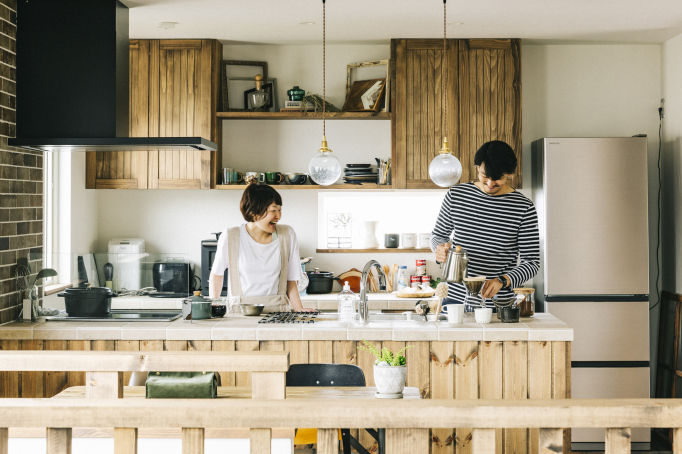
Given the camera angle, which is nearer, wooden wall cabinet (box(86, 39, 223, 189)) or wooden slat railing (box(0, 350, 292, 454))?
wooden slat railing (box(0, 350, 292, 454))

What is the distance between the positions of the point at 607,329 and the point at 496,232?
5.33ft

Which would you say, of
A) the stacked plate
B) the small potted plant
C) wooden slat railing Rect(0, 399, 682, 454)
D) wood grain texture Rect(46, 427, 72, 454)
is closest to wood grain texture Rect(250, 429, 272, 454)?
wooden slat railing Rect(0, 399, 682, 454)

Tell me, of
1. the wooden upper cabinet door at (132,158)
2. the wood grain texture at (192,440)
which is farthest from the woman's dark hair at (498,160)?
the wooden upper cabinet door at (132,158)

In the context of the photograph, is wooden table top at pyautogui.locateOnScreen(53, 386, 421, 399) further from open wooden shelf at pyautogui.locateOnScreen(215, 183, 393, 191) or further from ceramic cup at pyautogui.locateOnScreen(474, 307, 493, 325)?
open wooden shelf at pyautogui.locateOnScreen(215, 183, 393, 191)

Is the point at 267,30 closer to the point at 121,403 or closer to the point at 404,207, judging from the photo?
the point at 404,207

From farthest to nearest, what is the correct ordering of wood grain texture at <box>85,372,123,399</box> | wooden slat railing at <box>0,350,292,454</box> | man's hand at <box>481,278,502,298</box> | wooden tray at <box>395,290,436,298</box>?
wooden tray at <box>395,290,436,298</box>
man's hand at <box>481,278,502,298</box>
wood grain texture at <box>85,372,123,399</box>
wooden slat railing at <box>0,350,292,454</box>

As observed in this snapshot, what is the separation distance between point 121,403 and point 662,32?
178 inches

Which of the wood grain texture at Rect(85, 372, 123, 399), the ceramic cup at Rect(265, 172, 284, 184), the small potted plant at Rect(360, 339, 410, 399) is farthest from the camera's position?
the ceramic cup at Rect(265, 172, 284, 184)

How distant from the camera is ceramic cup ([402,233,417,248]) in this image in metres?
4.58

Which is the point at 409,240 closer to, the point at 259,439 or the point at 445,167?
the point at 445,167

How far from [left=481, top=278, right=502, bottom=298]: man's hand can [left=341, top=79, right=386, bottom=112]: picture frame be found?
203 centimetres

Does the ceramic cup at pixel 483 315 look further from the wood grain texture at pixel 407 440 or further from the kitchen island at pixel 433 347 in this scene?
the wood grain texture at pixel 407 440

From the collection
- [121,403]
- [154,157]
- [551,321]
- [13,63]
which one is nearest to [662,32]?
[551,321]

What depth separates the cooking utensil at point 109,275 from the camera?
119 inches
